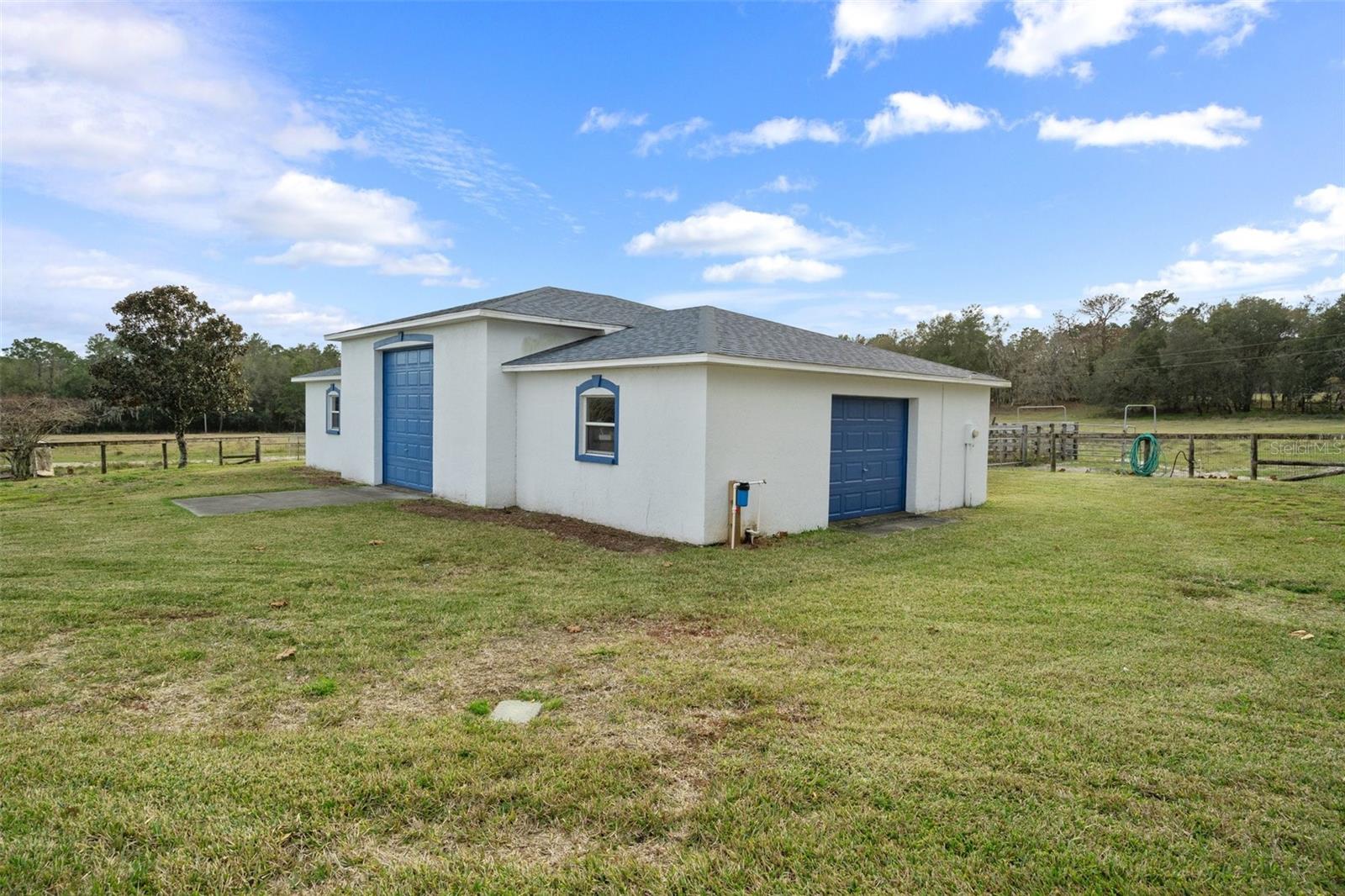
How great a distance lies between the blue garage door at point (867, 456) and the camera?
11.1 m

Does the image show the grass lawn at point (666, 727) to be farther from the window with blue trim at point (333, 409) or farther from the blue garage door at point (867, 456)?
Result: the window with blue trim at point (333, 409)

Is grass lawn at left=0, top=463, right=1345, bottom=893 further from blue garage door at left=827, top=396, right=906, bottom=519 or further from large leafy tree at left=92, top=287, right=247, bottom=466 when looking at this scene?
large leafy tree at left=92, top=287, right=247, bottom=466

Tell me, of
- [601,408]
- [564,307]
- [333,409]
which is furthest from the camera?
[333,409]

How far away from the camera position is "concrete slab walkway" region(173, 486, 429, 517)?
11281 mm

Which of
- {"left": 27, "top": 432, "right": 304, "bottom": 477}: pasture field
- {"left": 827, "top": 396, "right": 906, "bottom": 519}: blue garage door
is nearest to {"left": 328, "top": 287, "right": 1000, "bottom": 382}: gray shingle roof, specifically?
{"left": 827, "top": 396, "right": 906, "bottom": 519}: blue garage door

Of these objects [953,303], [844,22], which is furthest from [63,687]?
[953,303]

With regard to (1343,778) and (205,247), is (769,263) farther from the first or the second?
(1343,778)

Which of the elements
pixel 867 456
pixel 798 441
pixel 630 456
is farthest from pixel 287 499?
pixel 867 456

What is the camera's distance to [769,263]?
26.6 metres

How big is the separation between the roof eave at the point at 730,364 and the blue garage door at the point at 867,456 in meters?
0.57

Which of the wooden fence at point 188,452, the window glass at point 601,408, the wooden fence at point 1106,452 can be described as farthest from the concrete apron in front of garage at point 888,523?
the wooden fence at point 188,452

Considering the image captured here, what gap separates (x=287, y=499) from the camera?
12367mm

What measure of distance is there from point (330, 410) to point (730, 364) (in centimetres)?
1341

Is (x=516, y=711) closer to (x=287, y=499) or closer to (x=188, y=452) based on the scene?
(x=287, y=499)
